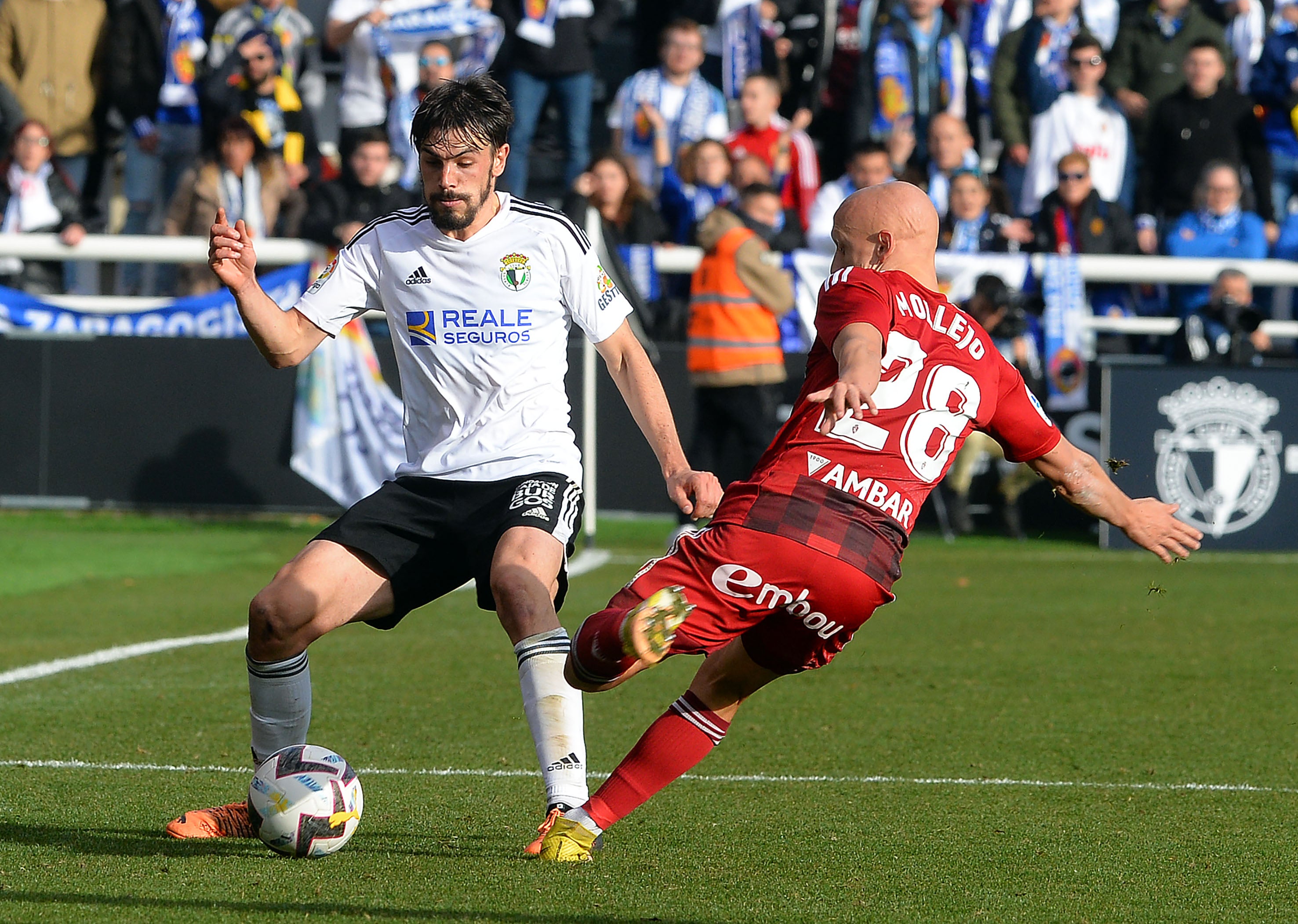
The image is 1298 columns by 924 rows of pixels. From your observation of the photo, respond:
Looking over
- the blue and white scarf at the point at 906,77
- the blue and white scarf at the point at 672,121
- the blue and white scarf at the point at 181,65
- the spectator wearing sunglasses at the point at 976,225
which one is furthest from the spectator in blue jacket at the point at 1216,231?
the blue and white scarf at the point at 181,65

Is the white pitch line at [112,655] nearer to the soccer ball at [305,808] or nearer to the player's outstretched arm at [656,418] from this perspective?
the soccer ball at [305,808]

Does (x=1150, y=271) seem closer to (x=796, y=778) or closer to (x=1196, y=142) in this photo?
(x=1196, y=142)

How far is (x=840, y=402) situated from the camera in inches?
144

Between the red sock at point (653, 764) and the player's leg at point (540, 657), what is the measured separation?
10 centimetres

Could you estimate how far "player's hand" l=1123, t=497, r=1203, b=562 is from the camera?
4.35 meters

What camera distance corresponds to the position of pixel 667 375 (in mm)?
13039

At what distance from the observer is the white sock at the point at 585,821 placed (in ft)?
14.8

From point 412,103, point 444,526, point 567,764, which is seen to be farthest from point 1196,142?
point 567,764

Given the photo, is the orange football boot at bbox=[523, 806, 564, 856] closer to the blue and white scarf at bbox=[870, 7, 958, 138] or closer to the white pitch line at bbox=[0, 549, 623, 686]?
the white pitch line at bbox=[0, 549, 623, 686]

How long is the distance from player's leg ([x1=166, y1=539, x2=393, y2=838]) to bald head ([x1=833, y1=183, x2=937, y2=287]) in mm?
1567

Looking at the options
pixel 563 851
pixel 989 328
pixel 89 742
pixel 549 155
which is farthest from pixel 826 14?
pixel 563 851

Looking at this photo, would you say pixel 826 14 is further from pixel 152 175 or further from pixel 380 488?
pixel 380 488

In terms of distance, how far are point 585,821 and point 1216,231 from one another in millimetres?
10601

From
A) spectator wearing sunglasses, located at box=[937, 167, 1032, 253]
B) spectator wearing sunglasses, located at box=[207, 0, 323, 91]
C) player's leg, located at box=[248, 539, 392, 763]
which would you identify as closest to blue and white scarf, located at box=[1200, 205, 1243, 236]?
spectator wearing sunglasses, located at box=[937, 167, 1032, 253]
